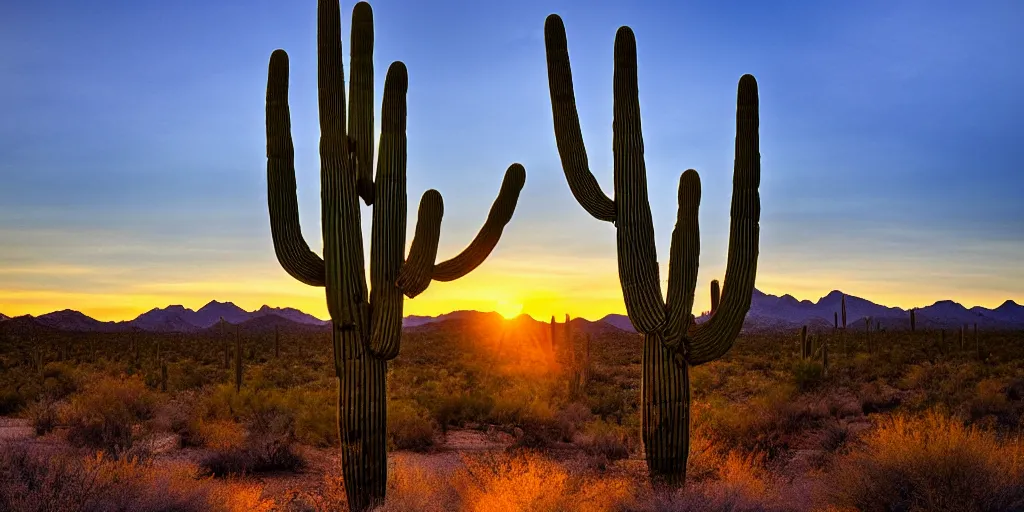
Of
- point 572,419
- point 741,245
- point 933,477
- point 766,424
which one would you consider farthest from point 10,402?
point 933,477

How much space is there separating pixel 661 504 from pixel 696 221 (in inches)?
154

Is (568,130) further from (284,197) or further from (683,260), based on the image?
(284,197)

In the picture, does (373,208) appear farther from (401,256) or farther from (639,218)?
(639,218)

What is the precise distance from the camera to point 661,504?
332 inches

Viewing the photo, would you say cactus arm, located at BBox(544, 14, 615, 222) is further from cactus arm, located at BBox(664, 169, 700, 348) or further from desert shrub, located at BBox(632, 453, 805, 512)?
desert shrub, located at BBox(632, 453, 805, 512)

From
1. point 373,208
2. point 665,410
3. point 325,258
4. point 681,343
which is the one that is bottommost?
point 665,410

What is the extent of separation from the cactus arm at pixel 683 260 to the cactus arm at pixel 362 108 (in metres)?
4.05

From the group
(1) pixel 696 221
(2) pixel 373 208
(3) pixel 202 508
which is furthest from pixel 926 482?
(3) pixel 202 508

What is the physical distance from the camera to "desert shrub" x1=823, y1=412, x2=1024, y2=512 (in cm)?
862

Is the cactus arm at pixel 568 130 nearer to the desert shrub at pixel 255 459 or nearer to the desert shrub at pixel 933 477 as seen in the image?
the desert shrub at pixel 933 477

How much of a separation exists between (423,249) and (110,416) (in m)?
9.37

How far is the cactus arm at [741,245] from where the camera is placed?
403 inches

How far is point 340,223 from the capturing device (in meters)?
9.54

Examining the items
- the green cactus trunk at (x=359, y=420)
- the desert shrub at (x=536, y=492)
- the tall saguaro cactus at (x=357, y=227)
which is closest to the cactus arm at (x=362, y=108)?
the tall saguaro cactus at (x=357, y=227)
